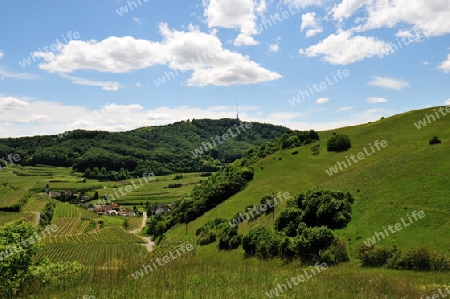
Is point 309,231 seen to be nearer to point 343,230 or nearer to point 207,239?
point 343,230

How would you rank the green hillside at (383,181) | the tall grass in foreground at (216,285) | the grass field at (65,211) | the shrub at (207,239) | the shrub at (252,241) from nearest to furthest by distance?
the tall grass in foreground at (216,285) < the green hillside at (383,181) < the shrub at (252,241) < the shrub at (207,239) < the grass field at (65,211)

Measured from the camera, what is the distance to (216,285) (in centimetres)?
865

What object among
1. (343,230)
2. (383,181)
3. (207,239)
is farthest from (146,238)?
(343,230)

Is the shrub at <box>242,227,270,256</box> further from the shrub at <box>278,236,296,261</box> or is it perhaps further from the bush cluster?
the shrub at <box>278,236,296,261</box>

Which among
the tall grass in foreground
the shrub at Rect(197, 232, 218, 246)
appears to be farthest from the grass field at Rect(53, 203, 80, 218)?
the tall grass in foreground

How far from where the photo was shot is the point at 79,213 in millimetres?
149625

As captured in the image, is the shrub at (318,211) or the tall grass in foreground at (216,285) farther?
the shrub at (318,211)

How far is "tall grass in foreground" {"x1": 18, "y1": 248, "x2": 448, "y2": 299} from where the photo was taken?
25.1 feet

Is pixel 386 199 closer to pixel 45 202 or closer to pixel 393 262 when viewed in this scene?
pixel 393 262

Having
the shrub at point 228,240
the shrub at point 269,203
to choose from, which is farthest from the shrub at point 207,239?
the shrub at point 269,203

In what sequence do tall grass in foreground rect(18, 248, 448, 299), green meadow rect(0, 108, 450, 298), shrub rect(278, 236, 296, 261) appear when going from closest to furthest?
tall grass in foreground rect(18, 248, 448, 299) < green meadow rect(0, 108, 450, 298) < shrub rect(278, 236, 296, 261)

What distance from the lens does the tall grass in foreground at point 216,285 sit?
764cm

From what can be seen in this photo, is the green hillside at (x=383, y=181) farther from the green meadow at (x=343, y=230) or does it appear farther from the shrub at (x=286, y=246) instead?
the shrub at (x=286, y=246)

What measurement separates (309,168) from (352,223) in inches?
1884
